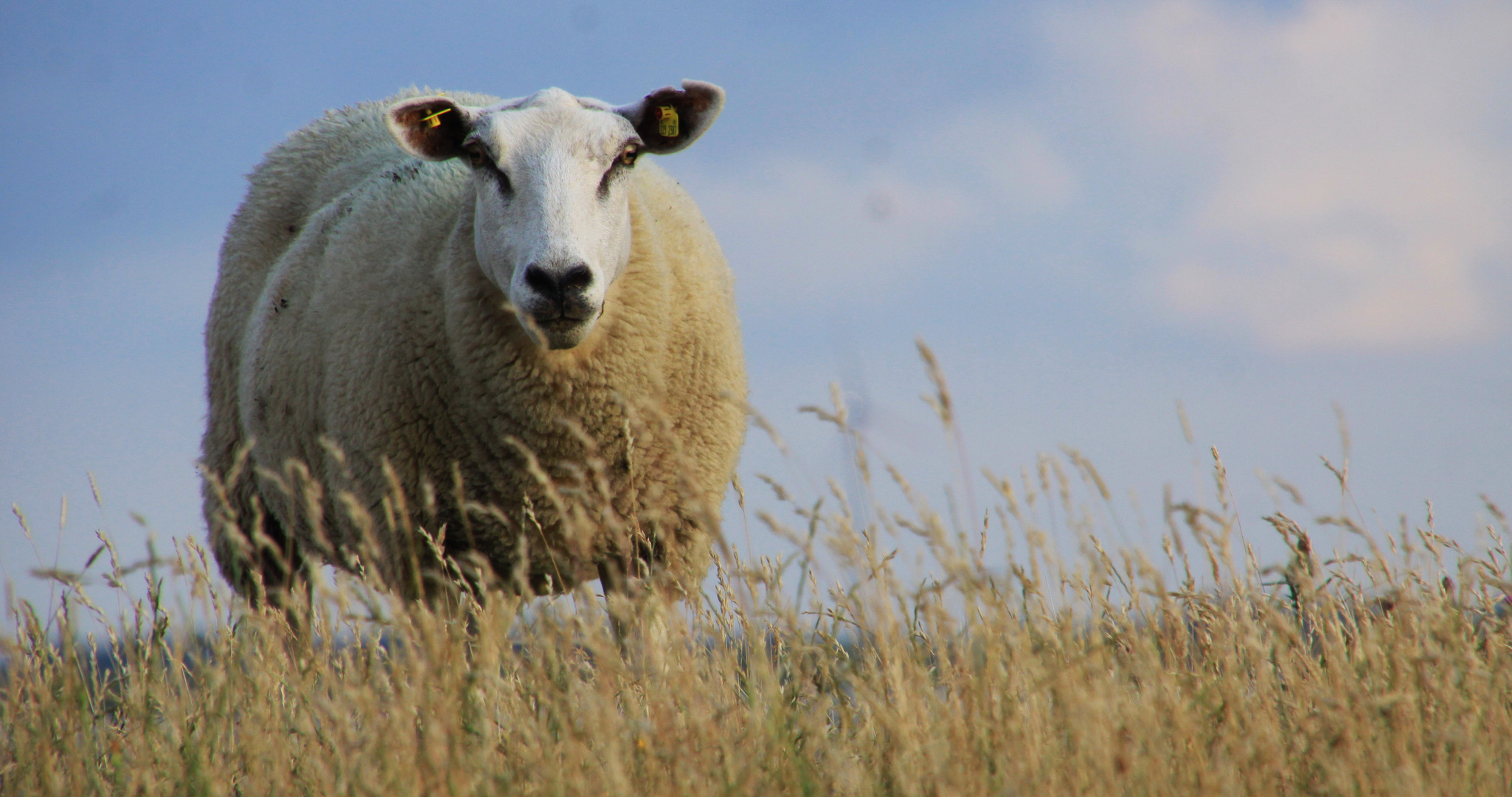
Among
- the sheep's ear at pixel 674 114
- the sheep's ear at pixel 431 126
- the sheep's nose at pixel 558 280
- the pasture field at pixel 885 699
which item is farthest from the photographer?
the sheep's ear at pixel 674 114

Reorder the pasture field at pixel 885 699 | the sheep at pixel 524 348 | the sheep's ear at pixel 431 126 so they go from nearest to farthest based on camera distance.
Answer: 1. the pasture field at pixel 885 699
2. the sheep at pixel 524 348
3. the sheep's ear at pixel 431 126

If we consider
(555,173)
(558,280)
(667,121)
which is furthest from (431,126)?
(558,280)

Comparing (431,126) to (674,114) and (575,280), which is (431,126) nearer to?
(674,114)

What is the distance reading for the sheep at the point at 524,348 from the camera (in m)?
4.03

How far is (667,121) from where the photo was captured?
451 cm

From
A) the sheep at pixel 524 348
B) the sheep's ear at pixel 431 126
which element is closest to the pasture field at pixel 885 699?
the sheep at pixel 524 348

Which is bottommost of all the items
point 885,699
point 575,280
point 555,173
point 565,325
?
point 885,699

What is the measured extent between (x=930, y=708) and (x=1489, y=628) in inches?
63.5

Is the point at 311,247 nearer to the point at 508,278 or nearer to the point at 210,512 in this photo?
the point at 210,512

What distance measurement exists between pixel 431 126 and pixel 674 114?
1007 millimetres

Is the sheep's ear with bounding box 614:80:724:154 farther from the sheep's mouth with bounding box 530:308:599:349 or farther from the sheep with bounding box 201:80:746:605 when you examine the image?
the sheep's mouth with bounding box 530:308:599:349

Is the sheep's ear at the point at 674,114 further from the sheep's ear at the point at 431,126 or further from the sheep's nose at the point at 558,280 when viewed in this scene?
the sheep's nose at the point at 558,280

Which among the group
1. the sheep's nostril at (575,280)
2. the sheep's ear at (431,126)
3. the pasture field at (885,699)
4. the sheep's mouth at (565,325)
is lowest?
the pasture field at (885,699)

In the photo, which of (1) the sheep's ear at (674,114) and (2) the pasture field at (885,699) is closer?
(2) the pasture field at (885,699)
